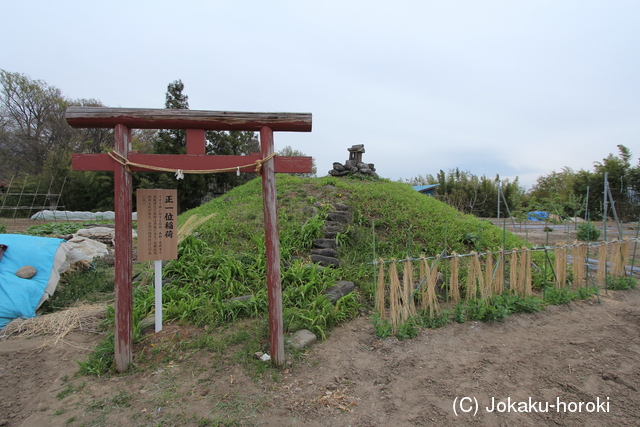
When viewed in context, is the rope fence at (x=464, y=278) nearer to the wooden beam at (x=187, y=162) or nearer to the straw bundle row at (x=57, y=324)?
the wooden beam at (x=187, y=162)

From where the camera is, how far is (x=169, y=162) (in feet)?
10.5

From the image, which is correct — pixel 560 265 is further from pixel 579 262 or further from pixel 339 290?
pixel 339 290

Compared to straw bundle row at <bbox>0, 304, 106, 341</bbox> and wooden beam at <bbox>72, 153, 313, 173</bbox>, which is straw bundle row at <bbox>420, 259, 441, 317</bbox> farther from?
straw bundle row at <bbox>0, 304, 106, 341</bbox>

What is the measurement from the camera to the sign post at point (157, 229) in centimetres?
355

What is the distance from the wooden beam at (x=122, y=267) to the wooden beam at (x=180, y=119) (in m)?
0.15

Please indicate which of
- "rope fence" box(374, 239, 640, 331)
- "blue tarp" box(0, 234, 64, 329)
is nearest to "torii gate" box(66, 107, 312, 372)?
"rope fence" box(374, 239, 640, 331)

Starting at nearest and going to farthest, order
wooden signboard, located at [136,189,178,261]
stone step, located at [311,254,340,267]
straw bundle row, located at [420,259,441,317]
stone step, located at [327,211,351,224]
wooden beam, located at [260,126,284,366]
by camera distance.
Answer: wooden beam, located at [260,126,284,366] < wooden signboard, located at [136,189,178,261] < straw bundle row, located at [420,259,441,317] < stone step, located at [311,254,340,267] < stone step, located at [327,211,351,224]

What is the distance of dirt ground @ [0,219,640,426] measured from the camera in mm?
2543

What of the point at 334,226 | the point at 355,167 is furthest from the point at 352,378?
the point at 355,167

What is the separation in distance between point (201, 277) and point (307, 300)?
1.53 m

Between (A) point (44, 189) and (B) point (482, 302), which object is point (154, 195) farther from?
(A) point (44, 189)

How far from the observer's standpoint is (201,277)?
182 inches

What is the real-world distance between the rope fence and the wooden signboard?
2.33 meters

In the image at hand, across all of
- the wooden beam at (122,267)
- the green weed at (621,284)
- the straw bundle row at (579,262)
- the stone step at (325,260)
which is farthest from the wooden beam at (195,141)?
the green weed at (621,284)
